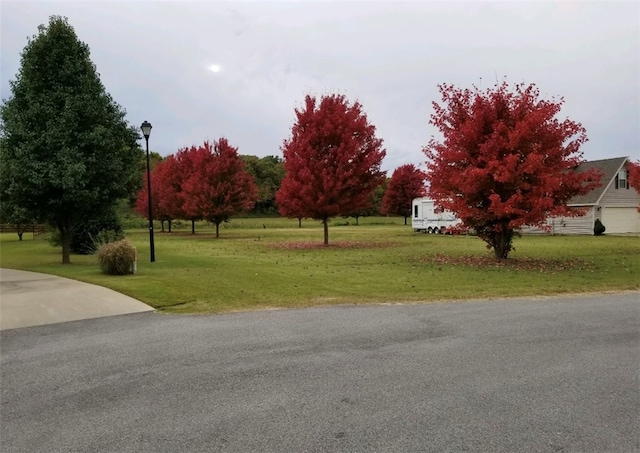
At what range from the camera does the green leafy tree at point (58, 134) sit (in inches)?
543

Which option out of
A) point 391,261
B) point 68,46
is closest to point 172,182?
point 68,46

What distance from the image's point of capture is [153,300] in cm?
856

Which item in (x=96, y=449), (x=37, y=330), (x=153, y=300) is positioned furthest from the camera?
(x=153, y=300)

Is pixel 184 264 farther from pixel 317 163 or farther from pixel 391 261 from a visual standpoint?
pixel 317 163

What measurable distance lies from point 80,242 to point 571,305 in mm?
19546

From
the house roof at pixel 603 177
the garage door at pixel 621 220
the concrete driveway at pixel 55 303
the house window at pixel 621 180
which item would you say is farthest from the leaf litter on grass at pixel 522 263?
the house window at pixel 621 180

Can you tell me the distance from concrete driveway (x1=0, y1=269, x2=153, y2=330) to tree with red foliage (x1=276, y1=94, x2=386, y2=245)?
14081 millimetres

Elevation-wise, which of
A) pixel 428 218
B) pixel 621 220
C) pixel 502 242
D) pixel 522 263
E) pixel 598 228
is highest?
pixel 428 218

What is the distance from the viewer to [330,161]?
76.6 ft

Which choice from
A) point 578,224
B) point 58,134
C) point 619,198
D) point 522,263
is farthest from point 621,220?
point 58,134

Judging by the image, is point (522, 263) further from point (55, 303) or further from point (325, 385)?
point (55, 303)

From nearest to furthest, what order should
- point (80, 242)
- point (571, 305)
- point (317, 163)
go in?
point (571, 305) < point (80, 242) < point (317, 163)

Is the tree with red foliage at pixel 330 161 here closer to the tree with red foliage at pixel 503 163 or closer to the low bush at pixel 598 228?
the tree with red foliage at pixel 503 163

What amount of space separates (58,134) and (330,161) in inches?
495
